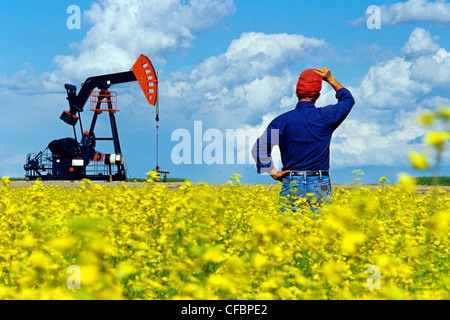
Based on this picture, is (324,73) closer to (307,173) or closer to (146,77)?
(307,173)

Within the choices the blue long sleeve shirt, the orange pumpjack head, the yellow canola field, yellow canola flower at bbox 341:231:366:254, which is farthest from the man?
the orange pumpjack head

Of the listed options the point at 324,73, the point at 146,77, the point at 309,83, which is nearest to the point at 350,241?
the point at 309,83

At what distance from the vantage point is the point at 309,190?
487 cm

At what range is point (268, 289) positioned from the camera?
274cm

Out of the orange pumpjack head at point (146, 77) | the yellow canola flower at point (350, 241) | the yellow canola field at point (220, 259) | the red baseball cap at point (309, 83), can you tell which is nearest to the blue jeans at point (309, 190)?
the yellow canola field at point (220, 259)

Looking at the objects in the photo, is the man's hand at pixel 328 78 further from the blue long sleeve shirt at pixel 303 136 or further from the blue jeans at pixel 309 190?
the blue jeans at pixel 309 190

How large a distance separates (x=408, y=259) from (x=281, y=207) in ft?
4.53

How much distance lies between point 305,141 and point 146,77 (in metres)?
23.8

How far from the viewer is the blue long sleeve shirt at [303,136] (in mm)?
4855

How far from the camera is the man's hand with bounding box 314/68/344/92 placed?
16.3 ft

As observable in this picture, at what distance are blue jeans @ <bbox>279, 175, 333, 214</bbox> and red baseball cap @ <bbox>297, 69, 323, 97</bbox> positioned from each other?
83 cm

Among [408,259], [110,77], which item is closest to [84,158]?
[110,77]

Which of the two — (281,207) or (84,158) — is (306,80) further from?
(84,158)

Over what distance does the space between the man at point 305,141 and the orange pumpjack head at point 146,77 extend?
2233 cm
